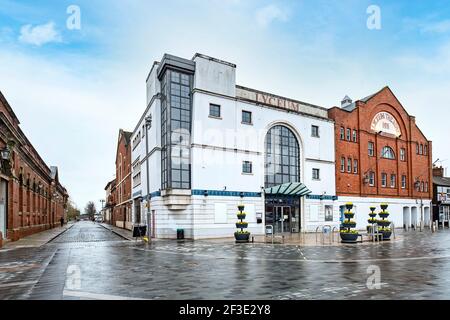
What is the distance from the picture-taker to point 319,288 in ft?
30.6

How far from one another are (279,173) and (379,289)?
24014 millimetres

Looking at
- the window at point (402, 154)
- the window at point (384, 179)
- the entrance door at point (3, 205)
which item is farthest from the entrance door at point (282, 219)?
the entrance door at point (3, 205)

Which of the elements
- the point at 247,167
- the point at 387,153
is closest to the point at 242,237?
the point at 247,167

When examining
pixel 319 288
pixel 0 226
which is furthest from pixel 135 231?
pixel 319 288

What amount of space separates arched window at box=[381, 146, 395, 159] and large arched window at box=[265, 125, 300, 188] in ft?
43.0

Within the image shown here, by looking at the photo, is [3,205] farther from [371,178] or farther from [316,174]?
[371,178]

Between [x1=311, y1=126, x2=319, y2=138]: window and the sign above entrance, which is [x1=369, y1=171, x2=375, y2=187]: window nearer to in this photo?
the sign above entrance

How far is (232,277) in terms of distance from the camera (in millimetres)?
11023

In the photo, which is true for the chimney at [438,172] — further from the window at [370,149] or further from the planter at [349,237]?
the planter at [349,237]

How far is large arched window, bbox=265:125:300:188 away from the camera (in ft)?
107

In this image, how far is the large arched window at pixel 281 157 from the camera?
1283 inches

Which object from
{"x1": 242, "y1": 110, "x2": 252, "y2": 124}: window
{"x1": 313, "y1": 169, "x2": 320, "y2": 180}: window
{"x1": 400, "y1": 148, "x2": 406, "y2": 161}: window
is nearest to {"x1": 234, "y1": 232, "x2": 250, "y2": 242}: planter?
{"x1": 242, "y1": 110, "x2": 252, "y2": 124}: window

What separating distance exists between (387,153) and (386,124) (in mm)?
3260

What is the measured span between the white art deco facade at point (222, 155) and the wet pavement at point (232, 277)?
11153 mm
